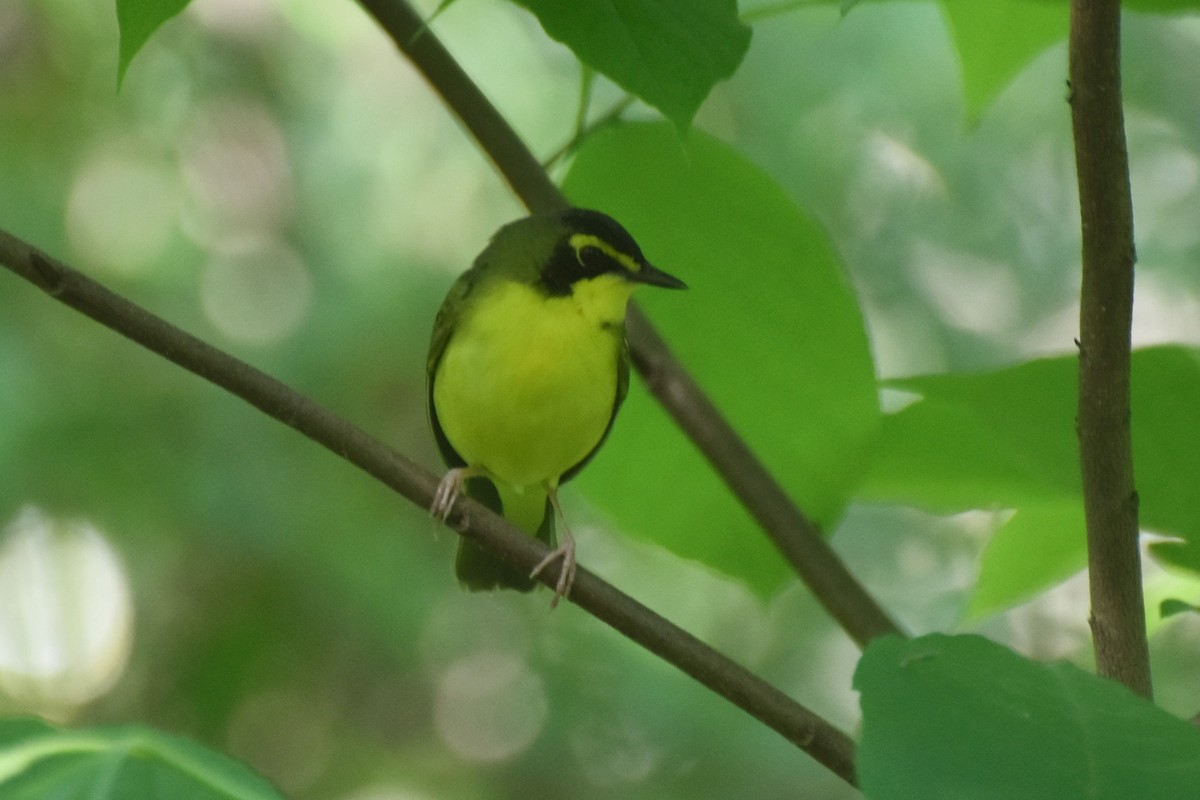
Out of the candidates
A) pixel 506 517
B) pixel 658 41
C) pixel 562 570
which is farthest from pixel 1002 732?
pixel 506 517

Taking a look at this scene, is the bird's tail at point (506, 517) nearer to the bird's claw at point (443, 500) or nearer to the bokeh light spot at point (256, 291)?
the bird's claw at point (443, 500)

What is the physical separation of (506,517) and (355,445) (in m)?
1.13

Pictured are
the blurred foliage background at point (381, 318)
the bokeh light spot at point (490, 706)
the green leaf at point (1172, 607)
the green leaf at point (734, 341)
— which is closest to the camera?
the green leaf at point (1172, 607)

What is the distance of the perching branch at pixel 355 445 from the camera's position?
0.97 m

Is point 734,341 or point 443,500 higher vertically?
point 734,341

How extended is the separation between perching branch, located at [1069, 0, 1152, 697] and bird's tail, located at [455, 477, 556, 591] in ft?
3.82

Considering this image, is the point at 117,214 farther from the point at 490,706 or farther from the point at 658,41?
the point at 658,41

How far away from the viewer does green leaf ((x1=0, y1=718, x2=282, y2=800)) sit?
0.66m

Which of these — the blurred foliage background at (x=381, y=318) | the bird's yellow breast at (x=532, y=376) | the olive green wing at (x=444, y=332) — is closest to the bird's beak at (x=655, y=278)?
the bird's yellow breast at (x=532, y=376)

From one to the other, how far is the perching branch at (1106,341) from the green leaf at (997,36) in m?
0.43

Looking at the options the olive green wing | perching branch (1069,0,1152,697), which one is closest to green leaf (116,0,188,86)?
perching branch (1069,0,1152,697)

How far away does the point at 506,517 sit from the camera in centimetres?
217

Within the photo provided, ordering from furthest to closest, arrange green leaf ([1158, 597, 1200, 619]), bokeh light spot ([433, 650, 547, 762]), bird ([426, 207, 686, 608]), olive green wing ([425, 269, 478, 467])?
bokeh light spot ([433, 650, 547, 762]) < olive green wing ([425, 269, 478, 467]) < bird ([426, 207, 686, 608]) < green leaf ([1158, 597, 1200, 619])

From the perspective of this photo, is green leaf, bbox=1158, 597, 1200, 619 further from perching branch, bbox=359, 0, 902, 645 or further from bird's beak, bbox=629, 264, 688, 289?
bird's beak, bbox=629, 264, 688, 289
